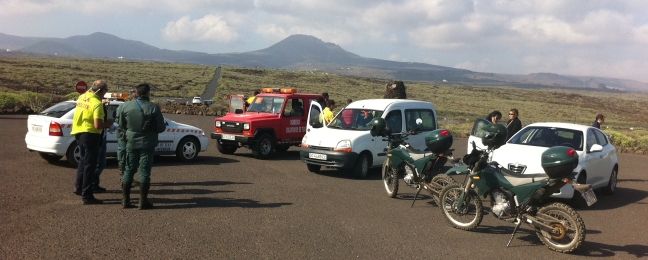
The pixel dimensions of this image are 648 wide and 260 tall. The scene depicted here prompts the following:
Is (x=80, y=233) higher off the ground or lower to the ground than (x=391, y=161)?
lower

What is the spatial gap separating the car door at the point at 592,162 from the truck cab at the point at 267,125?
766cm

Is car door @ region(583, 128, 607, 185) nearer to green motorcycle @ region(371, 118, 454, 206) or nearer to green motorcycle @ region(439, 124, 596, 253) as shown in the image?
green motorcycle @ region(371, 118, 454, 206)

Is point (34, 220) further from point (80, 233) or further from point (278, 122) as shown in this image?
point (278, 122)

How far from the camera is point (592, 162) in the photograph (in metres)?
10.7

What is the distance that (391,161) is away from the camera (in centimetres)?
1009

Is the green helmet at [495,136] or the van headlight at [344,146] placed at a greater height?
the green helmet at [495,136]

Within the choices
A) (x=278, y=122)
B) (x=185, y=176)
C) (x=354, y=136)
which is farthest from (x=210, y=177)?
(x=278, y=122)

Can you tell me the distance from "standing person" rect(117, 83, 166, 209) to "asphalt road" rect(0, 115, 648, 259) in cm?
53

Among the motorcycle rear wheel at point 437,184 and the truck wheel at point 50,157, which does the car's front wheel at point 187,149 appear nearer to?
the truck wheel at point 50,157

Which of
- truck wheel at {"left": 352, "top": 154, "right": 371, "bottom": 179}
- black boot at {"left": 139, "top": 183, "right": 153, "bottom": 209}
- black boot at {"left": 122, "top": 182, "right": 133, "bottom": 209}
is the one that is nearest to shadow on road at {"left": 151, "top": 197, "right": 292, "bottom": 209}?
black boot at {"left": 139, "top": 183, "right": 153, "bottom": 209}

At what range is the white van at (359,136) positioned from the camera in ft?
40.0

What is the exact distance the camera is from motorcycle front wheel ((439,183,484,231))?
7716 millimetres

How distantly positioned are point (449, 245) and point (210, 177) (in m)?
5.92

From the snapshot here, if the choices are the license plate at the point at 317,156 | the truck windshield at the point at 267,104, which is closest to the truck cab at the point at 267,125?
the truck windshield at the point at 267,104
